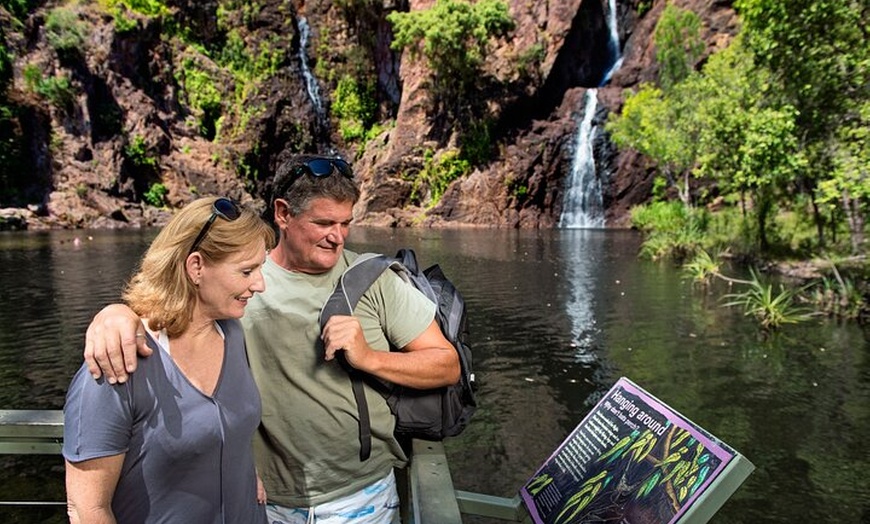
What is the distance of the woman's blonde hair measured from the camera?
171 cm

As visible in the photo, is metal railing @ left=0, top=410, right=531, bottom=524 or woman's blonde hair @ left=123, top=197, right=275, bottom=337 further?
metal railing @ left=0, top=410, right=531, bottom=524

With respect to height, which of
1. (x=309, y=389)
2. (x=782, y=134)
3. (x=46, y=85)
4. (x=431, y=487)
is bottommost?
(x=431, y=487)

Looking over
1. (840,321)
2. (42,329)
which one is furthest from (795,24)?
(42,329)

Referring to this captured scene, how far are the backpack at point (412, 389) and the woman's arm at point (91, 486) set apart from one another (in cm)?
82

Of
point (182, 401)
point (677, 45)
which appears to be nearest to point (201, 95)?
point (677, 45)

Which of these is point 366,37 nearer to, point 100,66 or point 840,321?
point 100,66

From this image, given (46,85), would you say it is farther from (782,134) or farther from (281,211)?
(281,211)

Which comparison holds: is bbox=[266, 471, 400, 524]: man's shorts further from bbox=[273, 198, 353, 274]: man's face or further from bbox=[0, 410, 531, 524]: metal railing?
bbox=[273, 198, 353, 274]: man's face

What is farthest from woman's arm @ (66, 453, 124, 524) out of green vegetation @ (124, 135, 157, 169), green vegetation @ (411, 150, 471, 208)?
→ green vegetation @ (124, 135, 157, 169)

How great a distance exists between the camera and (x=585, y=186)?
4078 centimetres

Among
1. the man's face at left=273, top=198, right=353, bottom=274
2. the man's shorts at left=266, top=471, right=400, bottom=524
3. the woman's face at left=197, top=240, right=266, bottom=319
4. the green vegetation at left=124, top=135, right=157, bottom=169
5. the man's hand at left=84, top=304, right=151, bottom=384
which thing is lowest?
the man's shorts at left=266, top=471, right=400, bottom=524

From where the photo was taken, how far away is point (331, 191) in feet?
7.33

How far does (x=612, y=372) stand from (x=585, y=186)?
3312 cm

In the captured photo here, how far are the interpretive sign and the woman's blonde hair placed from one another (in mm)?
1535
